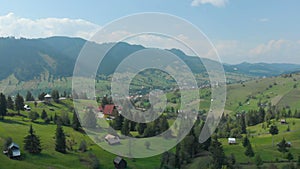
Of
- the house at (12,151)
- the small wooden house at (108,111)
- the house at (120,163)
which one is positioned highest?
the small wooden house at (108,111)

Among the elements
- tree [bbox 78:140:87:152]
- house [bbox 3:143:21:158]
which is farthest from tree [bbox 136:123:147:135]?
house [bbox 3:143:21:158]

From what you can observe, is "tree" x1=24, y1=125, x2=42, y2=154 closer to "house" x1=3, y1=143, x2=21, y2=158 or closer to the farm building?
"house" x1=3, y1=143, x2=21, y2=158

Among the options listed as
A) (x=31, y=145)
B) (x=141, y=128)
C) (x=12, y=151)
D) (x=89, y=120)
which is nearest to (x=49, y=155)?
(x=31, y=145)

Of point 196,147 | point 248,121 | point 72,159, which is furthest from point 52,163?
point 248,121

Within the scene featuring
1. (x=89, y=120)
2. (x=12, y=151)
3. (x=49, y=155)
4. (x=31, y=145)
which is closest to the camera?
(x=12, y=151)

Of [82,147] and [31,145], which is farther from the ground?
[31,145]

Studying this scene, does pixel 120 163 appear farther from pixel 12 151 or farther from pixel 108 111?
pixel 108 111

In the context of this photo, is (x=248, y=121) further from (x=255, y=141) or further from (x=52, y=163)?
(x=52, y=163)

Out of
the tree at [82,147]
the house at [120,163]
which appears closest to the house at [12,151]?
the tree at [82,147]

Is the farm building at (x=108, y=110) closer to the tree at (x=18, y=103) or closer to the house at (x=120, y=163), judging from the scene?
the tree at (x=18, y=103)
